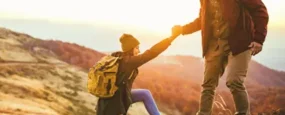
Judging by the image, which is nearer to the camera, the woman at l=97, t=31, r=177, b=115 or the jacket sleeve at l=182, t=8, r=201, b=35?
the woman at l=97, t=31, r=177, b=115

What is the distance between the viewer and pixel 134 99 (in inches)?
248

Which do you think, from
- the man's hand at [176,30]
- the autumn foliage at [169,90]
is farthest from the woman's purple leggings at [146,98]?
the autumn foliage at [169,90]

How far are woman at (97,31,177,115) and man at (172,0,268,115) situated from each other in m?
0.54

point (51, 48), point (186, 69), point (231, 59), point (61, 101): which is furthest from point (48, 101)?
point (186, 69)

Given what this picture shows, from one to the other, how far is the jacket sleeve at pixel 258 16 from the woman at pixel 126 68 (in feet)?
3.38

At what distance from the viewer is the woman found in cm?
573

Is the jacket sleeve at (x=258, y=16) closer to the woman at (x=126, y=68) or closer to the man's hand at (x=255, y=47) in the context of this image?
the man's hand at (x=255, y=47)

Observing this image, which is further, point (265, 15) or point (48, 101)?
point (48, 101)

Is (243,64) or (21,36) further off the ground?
(21,36)

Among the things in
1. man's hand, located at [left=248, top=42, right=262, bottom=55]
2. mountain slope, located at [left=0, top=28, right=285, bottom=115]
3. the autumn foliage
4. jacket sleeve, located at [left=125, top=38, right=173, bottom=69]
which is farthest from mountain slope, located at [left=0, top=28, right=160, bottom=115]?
man's hand, located at [left=248, top=42, right=262, bottom=55]

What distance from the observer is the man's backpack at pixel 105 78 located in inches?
225

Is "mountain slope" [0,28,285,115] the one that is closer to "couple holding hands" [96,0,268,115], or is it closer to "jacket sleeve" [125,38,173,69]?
"couple holding hands" [96,0,268,115]

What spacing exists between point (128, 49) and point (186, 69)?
37.2m

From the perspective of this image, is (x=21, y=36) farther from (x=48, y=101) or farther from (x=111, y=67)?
(x=111, y=67)
